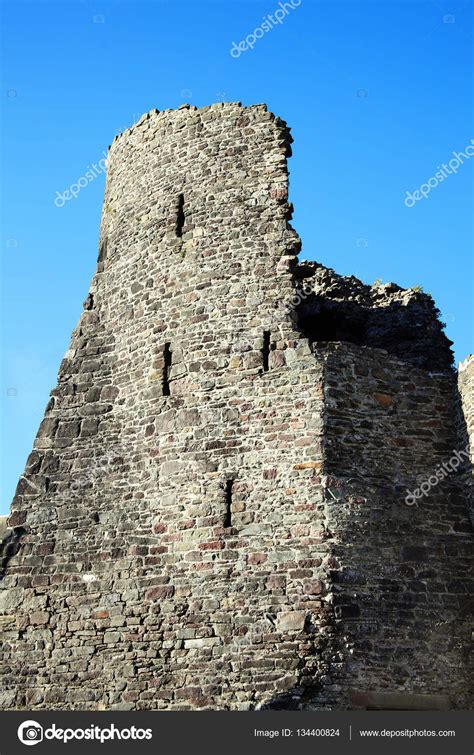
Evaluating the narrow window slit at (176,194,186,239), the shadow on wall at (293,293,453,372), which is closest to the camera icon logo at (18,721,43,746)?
the shadow on wall at (293,293,453,372)

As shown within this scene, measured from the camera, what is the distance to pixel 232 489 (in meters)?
11.2

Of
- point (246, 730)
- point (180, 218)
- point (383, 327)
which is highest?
point (180, 218)

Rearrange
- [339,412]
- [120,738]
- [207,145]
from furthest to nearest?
[207,145], [339,412], [120,738]

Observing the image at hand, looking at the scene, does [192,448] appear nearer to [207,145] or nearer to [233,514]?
[233,514]

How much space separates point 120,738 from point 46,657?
2074 mm

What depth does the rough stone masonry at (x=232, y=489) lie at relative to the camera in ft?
33.9

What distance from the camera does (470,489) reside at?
11.4 meters

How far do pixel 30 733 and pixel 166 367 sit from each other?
4.98m

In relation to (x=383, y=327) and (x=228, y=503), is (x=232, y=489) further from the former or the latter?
(x=383, y=327)

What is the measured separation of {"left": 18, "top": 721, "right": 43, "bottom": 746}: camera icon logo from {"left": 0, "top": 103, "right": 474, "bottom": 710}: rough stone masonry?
0.92 m

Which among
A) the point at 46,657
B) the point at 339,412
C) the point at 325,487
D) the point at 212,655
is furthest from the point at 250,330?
the point at 46,657

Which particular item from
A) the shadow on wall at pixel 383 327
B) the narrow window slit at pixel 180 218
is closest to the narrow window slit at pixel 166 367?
the narrow window slit at pixel 180 218

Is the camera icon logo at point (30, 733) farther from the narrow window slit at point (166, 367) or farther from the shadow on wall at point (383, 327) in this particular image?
the shadow on wall at point (383, 327)

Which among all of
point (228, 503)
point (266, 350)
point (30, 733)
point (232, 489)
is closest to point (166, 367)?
point (266, 350)
